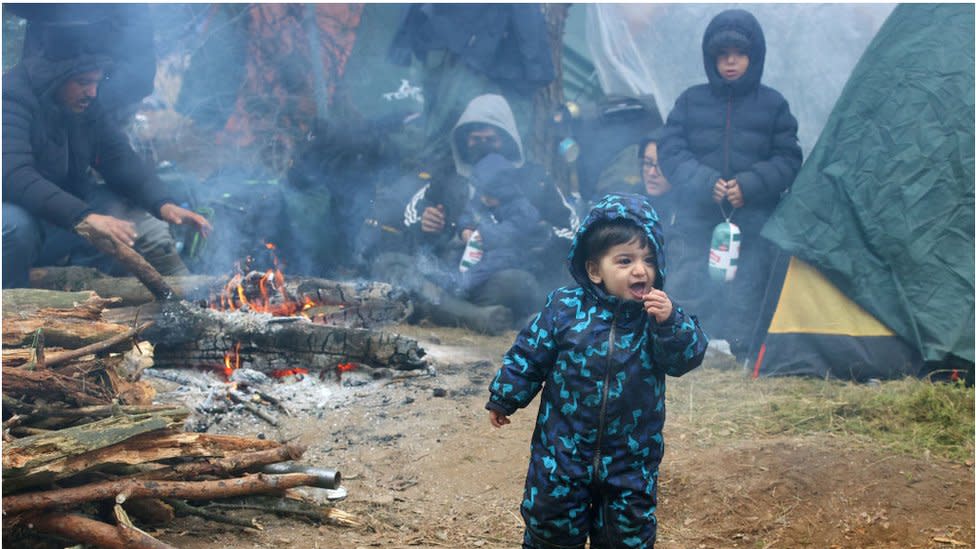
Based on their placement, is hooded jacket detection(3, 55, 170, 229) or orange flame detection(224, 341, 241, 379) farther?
hooded jacket detection(3, 55, 170, 229)

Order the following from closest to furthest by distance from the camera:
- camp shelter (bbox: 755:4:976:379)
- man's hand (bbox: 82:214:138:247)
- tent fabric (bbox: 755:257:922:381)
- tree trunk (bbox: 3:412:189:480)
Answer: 1. tree trunk (bbox: 3:412:189:480)
2. man's hand (bbox: 82:214:138:247)
3. camp shelter (bbox: 755:4:976:379)
4. tent fabric (bbox: 755:257:922:381)

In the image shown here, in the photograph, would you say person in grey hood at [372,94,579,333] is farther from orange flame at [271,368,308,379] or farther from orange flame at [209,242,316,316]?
orange flame at [271,368,308,379]

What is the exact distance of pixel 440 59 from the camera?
954 cm

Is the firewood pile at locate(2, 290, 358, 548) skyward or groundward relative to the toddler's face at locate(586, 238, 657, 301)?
groundward

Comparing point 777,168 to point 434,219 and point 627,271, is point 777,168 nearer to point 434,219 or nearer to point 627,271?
point 434,219

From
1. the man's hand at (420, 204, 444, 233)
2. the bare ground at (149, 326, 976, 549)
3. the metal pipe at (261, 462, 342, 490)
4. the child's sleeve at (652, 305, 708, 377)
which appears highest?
the child's sleeve at (652, 305, 708, 377)

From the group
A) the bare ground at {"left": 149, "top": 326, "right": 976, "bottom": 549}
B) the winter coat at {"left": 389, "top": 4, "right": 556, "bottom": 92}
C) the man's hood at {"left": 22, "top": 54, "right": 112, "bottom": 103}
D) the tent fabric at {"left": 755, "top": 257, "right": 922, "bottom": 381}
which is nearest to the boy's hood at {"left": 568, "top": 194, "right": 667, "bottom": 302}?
the bare ground at {"left": 149, "top": 326, "right": 976, "bottom": 549}

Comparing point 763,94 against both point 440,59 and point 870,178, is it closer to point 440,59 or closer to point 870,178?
point 870,178

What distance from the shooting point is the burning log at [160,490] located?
303 cm

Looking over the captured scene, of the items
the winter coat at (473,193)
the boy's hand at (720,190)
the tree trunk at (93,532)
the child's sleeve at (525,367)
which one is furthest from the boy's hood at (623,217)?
the winter coat at (473,193)

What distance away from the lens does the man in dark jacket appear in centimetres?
601

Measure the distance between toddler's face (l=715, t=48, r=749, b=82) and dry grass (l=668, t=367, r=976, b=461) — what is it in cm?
257

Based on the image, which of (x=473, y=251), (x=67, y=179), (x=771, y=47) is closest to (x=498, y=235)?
(x=473, y=251)

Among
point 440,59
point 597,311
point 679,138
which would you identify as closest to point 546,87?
point 440,59
